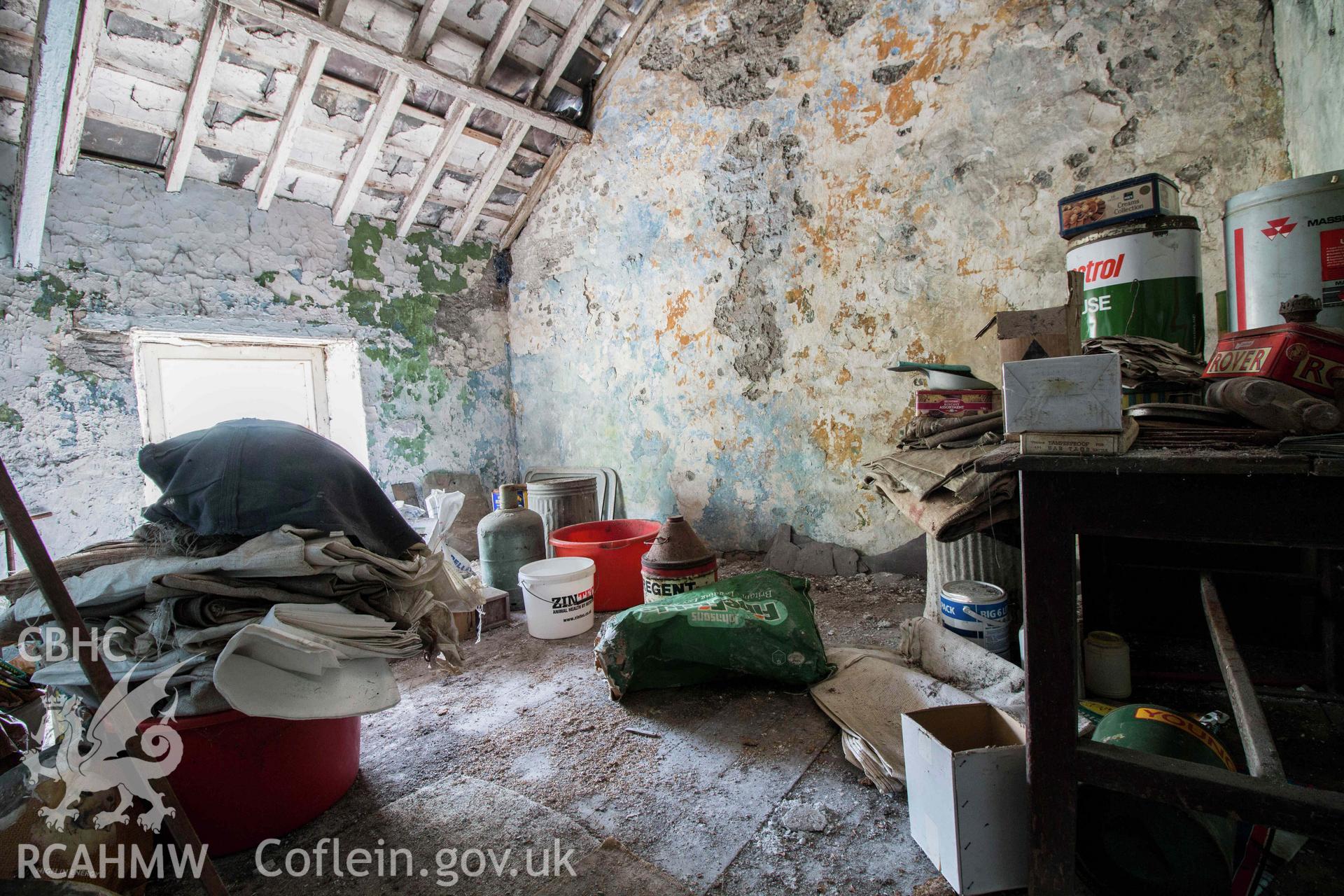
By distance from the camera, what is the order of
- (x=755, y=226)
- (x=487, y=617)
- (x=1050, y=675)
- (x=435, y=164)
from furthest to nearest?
(x=435, y=164) < (x=755, y=226) < (x=487, y=617) < (x=1050, y=675)

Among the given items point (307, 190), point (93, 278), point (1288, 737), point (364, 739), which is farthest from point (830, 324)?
point (93, 278)

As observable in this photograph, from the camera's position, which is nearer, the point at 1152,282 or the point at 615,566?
the point at 1152,282

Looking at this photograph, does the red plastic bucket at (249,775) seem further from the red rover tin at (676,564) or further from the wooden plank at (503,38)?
the wooden plank at (503,38)

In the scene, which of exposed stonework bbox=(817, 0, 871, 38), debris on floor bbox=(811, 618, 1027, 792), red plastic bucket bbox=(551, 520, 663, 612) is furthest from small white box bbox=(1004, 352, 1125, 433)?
exposed stonework bbox=(817, 0, 871, 38)

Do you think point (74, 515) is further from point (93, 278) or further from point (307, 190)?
point (307, 190)

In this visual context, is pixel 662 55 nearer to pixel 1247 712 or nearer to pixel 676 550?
pixel 676 550

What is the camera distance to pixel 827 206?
328 cm

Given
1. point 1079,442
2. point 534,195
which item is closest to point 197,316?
point 534,195

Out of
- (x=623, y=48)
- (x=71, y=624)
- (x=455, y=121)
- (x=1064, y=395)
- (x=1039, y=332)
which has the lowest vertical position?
(x=71, y=624)

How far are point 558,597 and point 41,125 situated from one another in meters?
3.15

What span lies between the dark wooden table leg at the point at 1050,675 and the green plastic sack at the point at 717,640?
0.95 metres

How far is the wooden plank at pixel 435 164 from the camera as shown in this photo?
12.2ft

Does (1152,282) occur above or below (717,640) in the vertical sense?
above

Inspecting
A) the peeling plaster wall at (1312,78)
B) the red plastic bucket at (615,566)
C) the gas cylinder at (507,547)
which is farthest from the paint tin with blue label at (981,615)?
the gas cylinder at (507,547)
